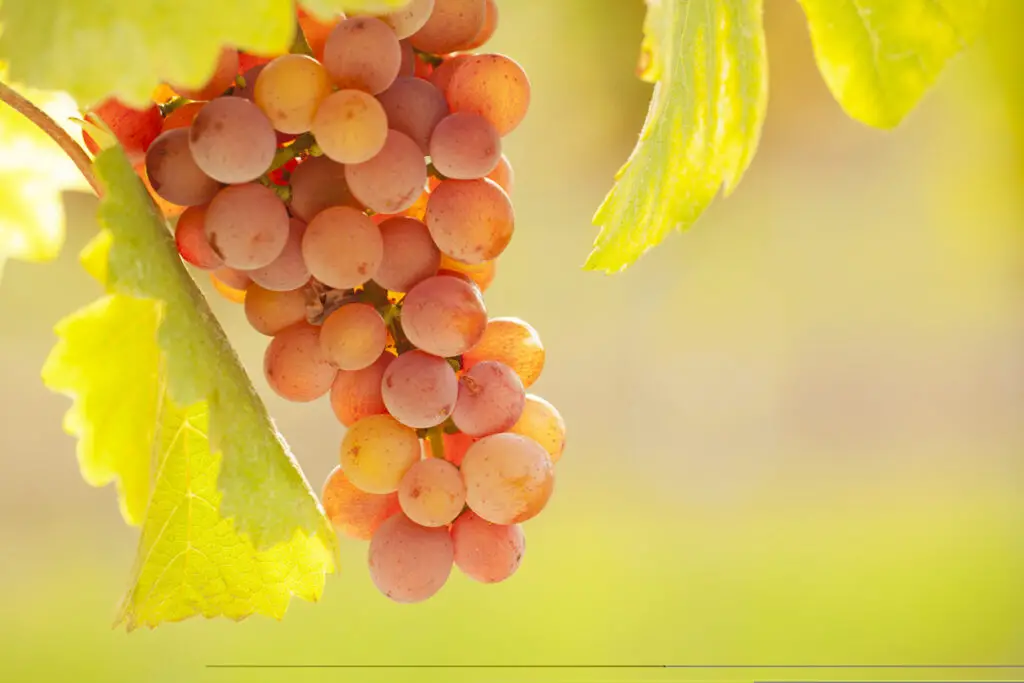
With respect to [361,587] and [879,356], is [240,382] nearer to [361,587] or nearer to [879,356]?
[361,587]

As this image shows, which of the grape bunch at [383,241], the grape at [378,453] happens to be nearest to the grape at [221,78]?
the grape bunch at [383,241]

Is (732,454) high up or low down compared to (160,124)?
down

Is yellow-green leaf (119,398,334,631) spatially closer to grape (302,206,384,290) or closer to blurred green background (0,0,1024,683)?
grape (302,206,384,290)

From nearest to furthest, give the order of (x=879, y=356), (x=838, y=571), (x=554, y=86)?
(x=838, y=571) → (x=554, y=86) → (x=879, y=356)

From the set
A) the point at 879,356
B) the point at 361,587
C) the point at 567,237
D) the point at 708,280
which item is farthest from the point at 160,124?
the point at 879,356

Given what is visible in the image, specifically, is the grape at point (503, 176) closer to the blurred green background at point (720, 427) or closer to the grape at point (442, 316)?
the grape at point (442, 316)

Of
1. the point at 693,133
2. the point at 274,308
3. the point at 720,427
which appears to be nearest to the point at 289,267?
the point at 274,308
